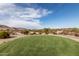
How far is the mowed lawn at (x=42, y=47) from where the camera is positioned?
261cm

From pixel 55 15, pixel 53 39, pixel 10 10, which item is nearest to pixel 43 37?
pixel 53 39

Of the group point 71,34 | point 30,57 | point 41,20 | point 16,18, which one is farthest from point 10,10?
point 71,34

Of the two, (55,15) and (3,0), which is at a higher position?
(3,0)

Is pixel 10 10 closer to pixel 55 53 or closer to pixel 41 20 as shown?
pixel 41 20

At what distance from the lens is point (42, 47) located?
104 inches

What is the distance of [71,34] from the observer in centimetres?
268

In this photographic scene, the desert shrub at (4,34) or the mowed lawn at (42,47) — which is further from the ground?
the desert shrub at (4,34)

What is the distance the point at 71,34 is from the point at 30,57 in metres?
0.53

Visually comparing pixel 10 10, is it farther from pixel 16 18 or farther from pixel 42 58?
pixel 42 58

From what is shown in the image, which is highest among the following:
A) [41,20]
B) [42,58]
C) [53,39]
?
[41,20]

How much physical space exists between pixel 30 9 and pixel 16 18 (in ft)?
0.61

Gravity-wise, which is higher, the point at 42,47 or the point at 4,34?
the point at 4,34

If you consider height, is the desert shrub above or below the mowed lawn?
above

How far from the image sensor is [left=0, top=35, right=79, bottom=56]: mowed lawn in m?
2.61
